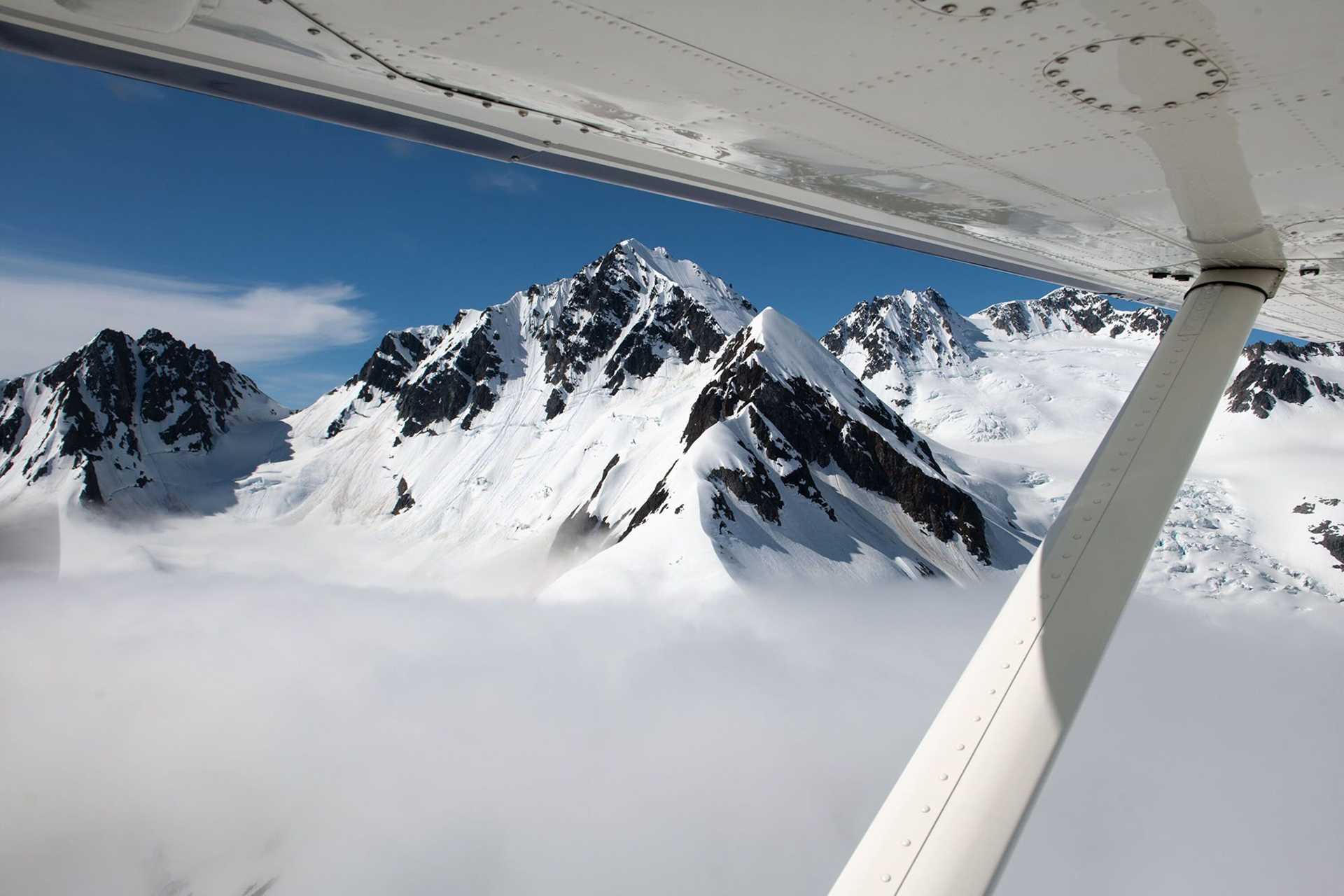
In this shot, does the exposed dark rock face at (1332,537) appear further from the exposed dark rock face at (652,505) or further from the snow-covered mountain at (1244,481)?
the exposed dark rock face at (652,505)

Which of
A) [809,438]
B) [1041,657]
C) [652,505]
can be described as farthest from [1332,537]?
[1041,657]

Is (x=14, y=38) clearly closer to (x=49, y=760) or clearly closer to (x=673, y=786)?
(x=673, y=786)

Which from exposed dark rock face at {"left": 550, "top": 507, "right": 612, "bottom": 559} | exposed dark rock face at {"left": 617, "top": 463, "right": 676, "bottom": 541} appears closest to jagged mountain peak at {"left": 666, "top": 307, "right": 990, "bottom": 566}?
exposed dark rock face at {"left": 617, "top": 463, "right": 676, "bottom": 541}

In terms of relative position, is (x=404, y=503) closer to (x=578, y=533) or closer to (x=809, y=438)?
(x=578, y=533)

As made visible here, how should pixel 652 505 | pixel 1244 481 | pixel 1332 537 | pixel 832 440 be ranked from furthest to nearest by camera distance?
pixel 1244 481, pixel 1332 537, pixel 832 440, pixel 652 505

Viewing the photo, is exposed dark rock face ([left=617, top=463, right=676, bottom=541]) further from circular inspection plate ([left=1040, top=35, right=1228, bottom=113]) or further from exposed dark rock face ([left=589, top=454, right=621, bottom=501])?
circular inspection plate ([left=1040, top=35, right=1228, bottom=113])

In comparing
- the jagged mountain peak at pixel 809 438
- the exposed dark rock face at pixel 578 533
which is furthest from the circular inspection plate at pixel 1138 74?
the exposed dark rock face at pixel 578 533

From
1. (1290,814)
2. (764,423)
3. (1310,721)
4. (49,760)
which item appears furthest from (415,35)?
(49,760)
